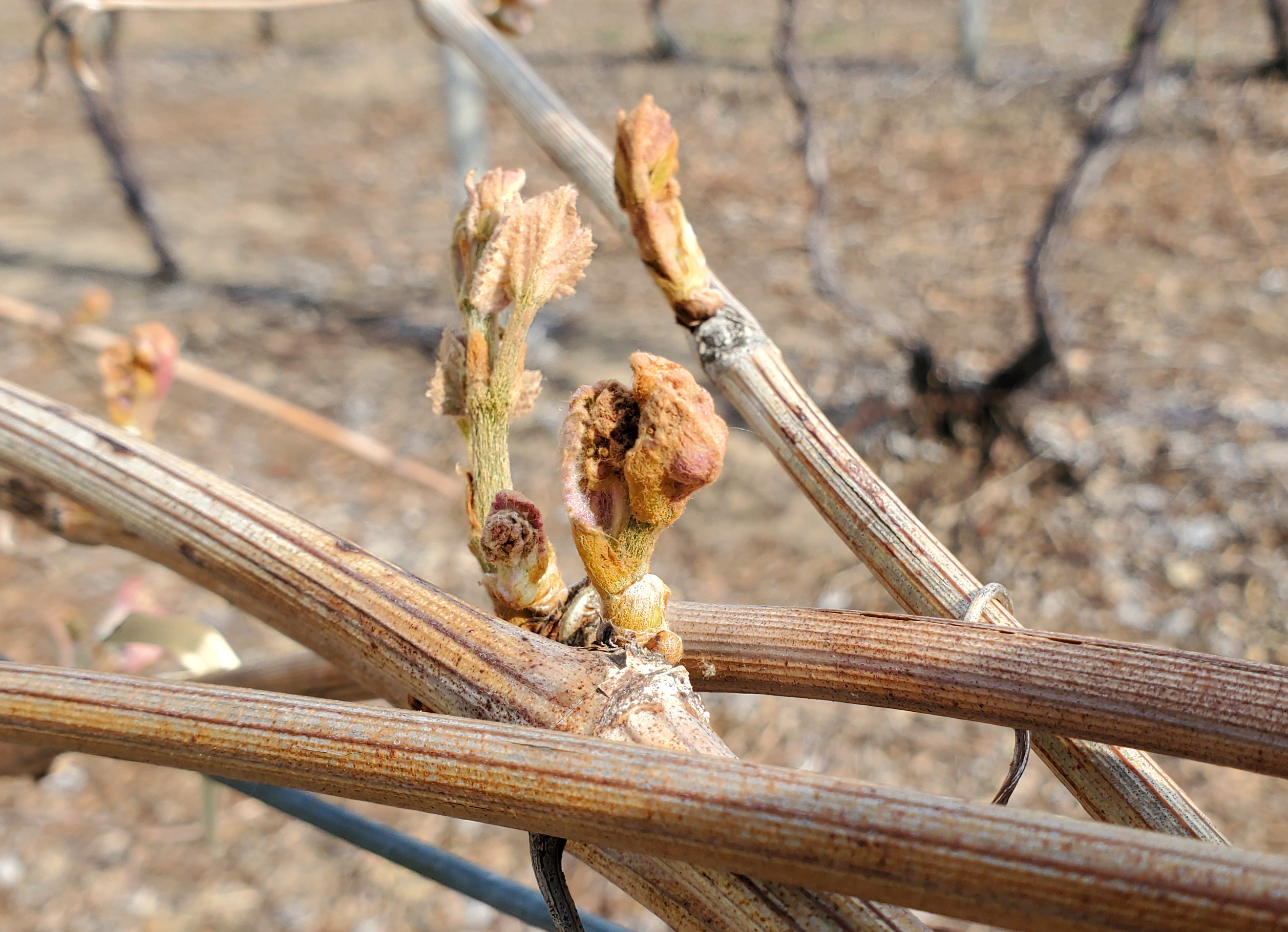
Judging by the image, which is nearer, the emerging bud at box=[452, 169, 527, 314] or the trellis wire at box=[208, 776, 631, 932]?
the emerging bud at box=[452, 169, 527, 314]

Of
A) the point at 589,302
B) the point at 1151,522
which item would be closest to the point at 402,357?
the point at 589,302

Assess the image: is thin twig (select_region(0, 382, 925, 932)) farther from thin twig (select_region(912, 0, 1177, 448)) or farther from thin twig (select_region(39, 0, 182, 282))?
thin twig (select_region(39, 0, 182, 282))

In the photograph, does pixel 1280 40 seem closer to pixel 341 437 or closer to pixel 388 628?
pixel 341 437

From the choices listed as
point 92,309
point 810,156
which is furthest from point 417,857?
point 810,156

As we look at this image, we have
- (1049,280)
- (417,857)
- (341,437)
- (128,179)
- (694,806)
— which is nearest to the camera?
(694,806)

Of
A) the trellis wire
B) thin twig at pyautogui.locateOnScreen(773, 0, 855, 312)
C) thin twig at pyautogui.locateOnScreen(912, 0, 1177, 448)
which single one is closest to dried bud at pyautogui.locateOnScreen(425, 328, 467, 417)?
the trellis wire
